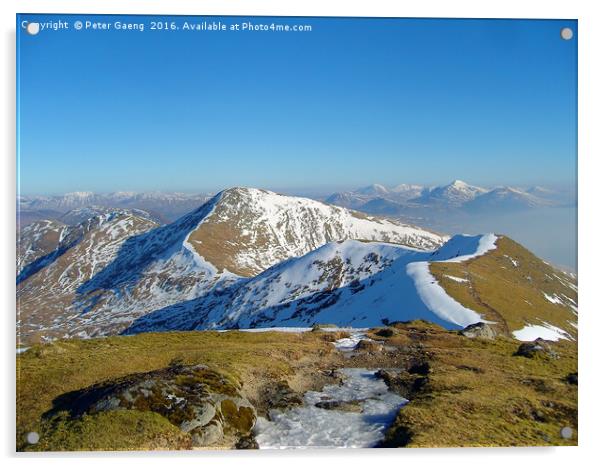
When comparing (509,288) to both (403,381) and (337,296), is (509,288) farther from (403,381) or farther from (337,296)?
(403,381)

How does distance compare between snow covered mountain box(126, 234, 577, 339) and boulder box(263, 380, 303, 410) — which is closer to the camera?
boulder box(263, 380, 303, 410)

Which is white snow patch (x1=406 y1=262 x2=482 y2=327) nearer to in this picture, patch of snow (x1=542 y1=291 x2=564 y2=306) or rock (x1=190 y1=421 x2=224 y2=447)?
patch of snow (x1=542 y1=291 x2=564 y2=306)

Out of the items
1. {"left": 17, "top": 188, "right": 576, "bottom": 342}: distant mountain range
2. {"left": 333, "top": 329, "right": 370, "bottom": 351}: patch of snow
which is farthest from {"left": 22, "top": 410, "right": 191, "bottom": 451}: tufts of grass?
{"left": 333, "top": 329, "right": 370, "bottom": 351}: patch of snow

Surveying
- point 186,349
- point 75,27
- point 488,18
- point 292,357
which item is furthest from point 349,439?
point 75,27

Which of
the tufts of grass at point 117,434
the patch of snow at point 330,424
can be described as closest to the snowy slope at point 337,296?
the patch of snow at point 330,424

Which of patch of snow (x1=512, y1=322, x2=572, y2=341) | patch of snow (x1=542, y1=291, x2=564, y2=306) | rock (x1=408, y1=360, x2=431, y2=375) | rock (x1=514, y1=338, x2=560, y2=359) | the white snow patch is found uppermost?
rock (x1=408, y1=360, x2=431, y2=375)

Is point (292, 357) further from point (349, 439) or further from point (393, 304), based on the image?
point (393, 304)

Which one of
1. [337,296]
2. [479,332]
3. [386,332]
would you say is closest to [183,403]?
[386,332]
